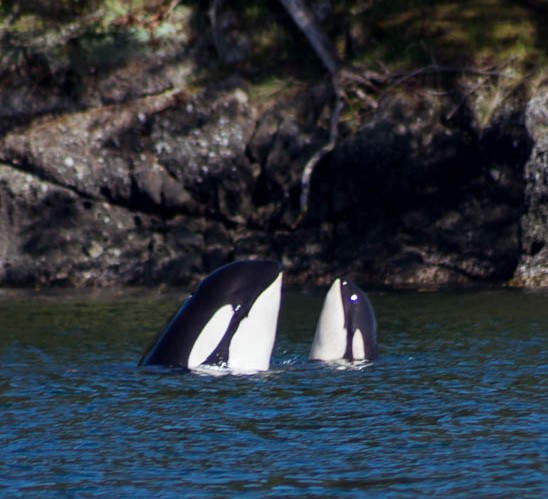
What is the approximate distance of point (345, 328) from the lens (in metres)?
12.2

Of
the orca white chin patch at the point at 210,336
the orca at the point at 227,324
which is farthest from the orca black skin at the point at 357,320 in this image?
the orca white chin patch at the point at 210,336

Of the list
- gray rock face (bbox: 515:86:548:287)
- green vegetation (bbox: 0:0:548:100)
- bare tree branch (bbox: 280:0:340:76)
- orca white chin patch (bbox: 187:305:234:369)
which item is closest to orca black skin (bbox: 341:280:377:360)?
orca white chin patch (bbox: 187:305:234:369)

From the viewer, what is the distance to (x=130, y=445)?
27.3ft

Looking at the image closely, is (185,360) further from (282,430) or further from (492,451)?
(492,451)

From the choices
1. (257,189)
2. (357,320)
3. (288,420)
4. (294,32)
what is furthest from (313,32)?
(288,420)

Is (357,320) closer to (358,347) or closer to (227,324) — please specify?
(358,347)

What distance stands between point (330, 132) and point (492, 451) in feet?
44.0

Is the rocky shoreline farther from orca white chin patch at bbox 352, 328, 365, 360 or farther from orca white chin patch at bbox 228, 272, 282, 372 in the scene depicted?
orca white chin patch at bbox 228, 272, 282, 372

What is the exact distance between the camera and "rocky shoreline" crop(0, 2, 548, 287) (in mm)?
20484

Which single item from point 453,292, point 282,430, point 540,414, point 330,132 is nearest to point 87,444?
point 282,430

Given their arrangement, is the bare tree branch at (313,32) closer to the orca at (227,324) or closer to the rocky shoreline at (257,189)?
the rocky shoreline at (257,189)

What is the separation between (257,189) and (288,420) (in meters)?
12.6

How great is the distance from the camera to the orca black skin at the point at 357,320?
12109 mm

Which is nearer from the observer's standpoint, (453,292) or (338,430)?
(338,430)
